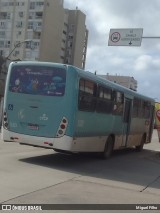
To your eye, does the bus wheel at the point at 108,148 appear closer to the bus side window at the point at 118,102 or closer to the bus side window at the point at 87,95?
the bus side window at the point at 118,102

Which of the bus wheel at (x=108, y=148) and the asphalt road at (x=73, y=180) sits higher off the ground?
the bus wheel at (x=108, y=148)

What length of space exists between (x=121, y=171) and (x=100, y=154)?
343 centimetres

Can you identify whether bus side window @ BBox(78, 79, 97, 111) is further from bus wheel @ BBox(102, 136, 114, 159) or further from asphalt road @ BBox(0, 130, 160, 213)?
bus wheel @ BBox(102, 136, 114, 159)

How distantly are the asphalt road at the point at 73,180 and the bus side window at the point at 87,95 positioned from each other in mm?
1844

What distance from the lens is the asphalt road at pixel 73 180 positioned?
30.5ft

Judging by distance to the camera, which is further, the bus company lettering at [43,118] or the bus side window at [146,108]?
the bus side window at [146,108]

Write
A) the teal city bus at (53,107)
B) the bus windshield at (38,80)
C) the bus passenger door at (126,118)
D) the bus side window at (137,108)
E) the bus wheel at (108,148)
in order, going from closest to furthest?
the teal city bus at (53,107), the bus windshield at (38,80), the bus wheel at (108,148), the bus passenger door at (126,118), the bus side window at (137,108)

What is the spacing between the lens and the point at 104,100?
16.8 metres

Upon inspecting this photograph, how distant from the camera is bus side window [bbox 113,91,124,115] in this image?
18156 mm

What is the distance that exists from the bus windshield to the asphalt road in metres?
2.12

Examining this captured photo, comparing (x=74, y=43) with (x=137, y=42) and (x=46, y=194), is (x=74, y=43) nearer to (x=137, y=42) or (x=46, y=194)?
(x=137, y=42)

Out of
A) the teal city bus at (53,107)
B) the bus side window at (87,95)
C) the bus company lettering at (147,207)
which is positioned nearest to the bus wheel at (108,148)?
the teal city bus at (53,107)

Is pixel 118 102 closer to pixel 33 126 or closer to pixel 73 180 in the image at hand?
pixel 33 126

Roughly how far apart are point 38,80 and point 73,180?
4.14 metres
